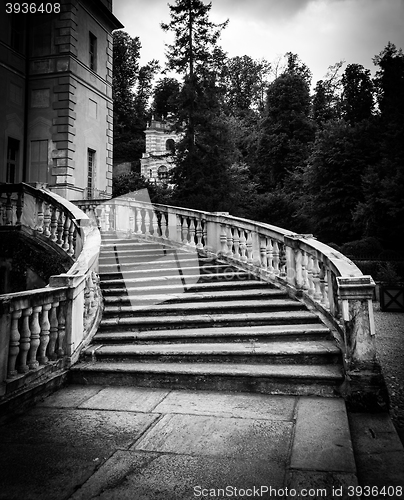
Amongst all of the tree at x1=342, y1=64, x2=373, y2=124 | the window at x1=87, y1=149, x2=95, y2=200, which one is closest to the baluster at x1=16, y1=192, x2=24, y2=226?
the window at x1=87, y1=149, x2=95, y2=200

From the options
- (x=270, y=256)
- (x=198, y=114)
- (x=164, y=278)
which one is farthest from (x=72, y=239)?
(x=198, y=114)

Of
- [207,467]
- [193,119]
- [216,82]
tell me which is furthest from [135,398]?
[216,82]

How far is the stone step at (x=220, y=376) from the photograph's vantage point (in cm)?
477

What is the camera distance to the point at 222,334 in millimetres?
6090

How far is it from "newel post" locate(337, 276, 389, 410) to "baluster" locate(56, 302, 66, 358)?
3.84m

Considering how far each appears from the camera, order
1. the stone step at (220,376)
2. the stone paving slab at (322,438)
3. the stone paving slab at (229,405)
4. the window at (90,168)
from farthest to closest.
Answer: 1. the window at (90,168)
2. the stone step at (220,376)
3. the stone paving slab at (229,405)
4. the stone paving slab at (322,438)

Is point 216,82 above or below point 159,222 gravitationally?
above

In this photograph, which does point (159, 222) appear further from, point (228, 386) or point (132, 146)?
point (132, 146)

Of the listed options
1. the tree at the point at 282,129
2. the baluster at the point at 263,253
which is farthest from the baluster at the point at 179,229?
the tree at the point at 282,129

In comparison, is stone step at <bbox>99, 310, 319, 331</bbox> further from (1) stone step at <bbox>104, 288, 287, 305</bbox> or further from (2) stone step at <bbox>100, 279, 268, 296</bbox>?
(2) stone step at <bbox>100, 279, 268, 296</bbox>

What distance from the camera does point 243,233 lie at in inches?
364

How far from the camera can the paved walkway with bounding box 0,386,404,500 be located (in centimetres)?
284

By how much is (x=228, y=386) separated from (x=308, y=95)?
43.3 meters

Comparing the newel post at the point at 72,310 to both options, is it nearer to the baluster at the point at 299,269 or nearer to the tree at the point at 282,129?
the baluster at the point at 299,269
